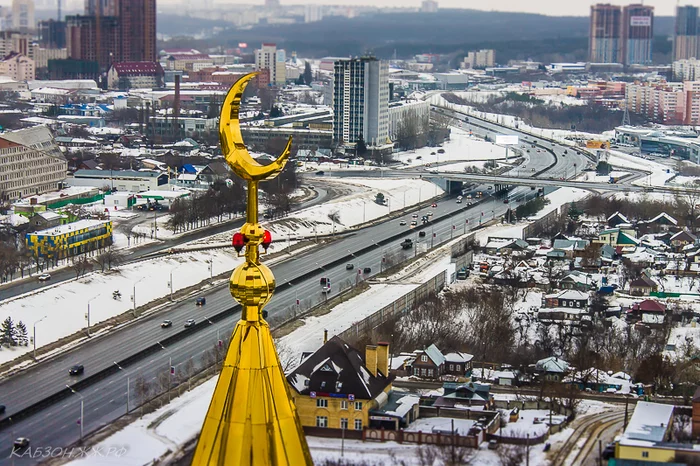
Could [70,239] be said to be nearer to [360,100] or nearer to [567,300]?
[567,300]

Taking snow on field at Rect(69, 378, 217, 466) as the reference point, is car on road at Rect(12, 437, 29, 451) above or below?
below

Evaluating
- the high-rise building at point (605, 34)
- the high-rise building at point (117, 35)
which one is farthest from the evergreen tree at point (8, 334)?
the high-rise building at point (605, 34)

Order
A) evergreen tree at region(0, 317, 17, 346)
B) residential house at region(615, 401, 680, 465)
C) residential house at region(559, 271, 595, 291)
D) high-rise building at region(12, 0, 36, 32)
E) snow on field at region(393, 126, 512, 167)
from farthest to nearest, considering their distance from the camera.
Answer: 1. high-rise building at region(12, 0, 36, 32)
2. snow on field at region(393, 126, 512, 167)
3. residential house at region(559, 271, 595, 291)
4. evergreen tree at region(0, 317, 17, 346)
5. residential house at region(615, 401, 680, 465)

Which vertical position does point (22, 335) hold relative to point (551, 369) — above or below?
below

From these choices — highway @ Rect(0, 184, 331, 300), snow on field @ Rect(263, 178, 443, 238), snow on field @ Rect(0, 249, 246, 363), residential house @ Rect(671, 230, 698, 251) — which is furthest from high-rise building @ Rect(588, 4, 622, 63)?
snow on field @ Rect(0, 249, 246, 363)

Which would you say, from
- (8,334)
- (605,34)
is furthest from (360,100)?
(605,34)

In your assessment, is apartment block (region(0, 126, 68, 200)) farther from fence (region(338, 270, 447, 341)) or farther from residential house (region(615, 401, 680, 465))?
residential house (region(615, 401, 680, 465))

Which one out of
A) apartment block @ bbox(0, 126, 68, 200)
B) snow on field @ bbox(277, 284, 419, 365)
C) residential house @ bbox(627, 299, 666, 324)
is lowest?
residential house @ bbox(627, 299, 666, 324)

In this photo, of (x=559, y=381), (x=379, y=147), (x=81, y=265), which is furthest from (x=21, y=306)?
(x=379, y=147)

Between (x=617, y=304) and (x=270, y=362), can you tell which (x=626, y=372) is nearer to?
(x=617, y=304)
